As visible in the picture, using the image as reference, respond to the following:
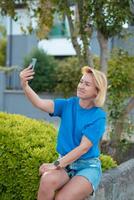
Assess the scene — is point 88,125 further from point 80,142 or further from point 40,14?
point 40,14

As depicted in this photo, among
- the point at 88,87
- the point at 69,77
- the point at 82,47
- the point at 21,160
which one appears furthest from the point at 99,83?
the point at 69,77

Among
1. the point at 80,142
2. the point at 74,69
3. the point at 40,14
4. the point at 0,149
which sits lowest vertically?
the point at 74,69

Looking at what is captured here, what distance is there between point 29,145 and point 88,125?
1.08 m

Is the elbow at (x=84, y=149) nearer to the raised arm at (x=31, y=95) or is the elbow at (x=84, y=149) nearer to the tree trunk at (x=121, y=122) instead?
the raised arm at (x=31, y=95)

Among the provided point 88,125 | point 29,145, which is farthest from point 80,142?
point 29,145

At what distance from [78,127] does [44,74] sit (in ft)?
54.8

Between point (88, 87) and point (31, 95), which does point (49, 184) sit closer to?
point (31, 95)

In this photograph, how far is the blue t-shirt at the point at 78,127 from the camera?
169 inches

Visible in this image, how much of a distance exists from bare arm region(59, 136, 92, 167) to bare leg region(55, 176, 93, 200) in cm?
16

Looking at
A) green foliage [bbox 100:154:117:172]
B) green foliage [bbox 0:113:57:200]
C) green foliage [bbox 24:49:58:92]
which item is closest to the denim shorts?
green foliage [bbox 0:113:57:200]

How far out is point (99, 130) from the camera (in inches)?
170

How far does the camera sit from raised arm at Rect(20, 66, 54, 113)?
14.2ft

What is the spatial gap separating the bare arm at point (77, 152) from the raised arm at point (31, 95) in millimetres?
439

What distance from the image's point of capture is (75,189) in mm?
4246
